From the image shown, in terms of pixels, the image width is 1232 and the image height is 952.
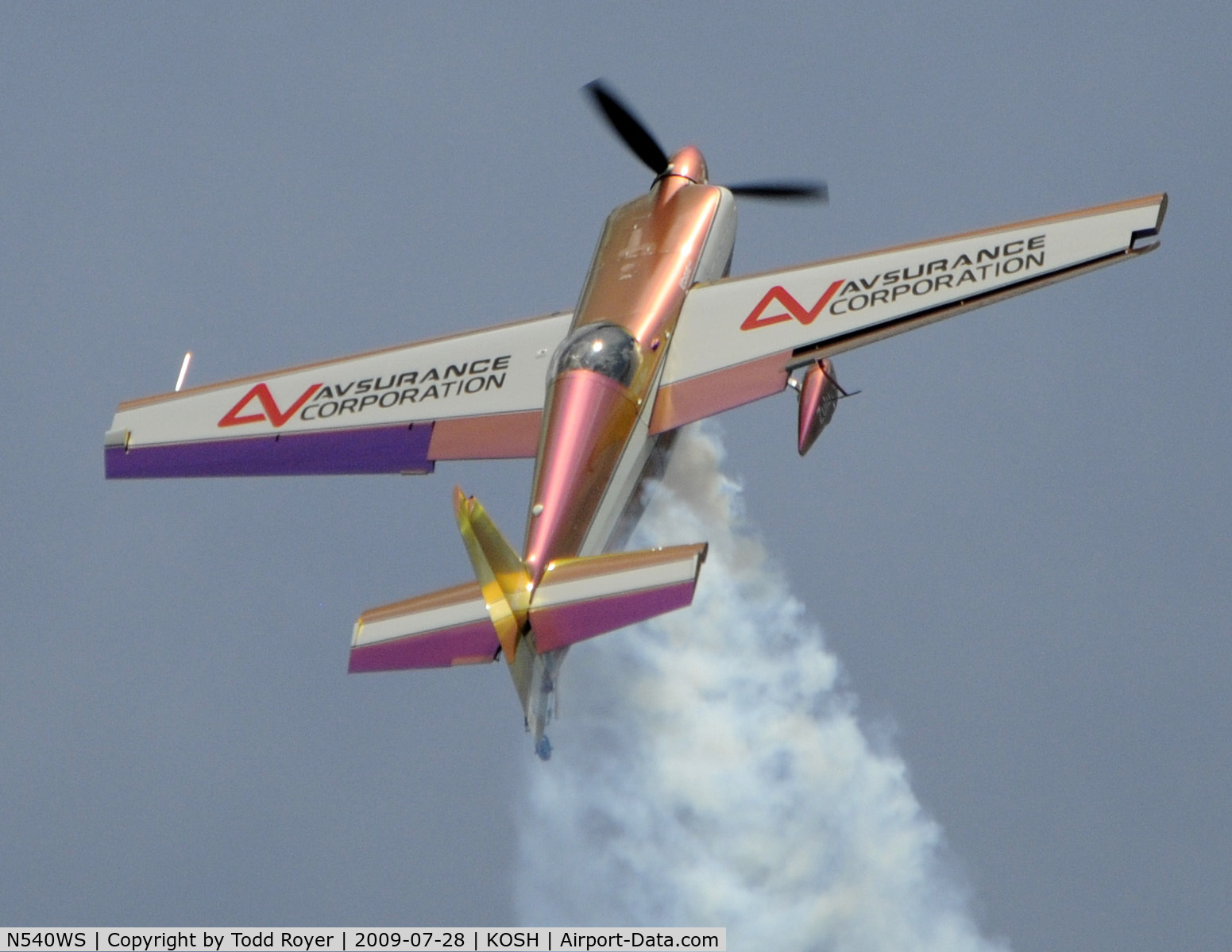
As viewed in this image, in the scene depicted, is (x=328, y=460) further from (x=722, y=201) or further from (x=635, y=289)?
(x=722, y=201)

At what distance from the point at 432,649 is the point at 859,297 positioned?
7.76 m

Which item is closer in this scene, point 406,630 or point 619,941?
point 406,630

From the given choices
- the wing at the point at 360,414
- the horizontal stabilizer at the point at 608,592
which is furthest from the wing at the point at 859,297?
the horizontal stabilizer at the point at 608,592

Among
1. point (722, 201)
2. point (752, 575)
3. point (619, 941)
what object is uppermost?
point (722, 201)

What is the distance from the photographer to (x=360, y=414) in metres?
31.4

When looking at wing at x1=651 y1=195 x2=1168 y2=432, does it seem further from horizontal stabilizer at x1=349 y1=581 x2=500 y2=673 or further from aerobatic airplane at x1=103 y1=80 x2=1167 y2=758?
horizontal stabilizer at x1=349 y1=581 x2=500 y2=673

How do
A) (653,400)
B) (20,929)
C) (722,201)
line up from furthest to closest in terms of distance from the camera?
(722,201) → (653,400) → (20,929)

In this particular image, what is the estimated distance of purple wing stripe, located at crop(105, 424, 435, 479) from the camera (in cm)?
3105

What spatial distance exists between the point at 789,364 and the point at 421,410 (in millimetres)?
4574

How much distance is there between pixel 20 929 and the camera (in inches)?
1093

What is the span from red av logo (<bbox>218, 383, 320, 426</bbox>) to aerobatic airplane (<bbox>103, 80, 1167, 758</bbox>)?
0.09 ft

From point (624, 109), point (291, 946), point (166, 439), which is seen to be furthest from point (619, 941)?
point (624, 109)

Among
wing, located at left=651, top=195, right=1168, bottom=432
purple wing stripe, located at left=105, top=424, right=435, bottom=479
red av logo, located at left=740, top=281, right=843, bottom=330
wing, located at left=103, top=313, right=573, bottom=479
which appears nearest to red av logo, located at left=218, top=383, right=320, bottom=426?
wing, located at left=103, top=313, right=573, bottom=479

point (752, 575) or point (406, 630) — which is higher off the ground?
point (752, 575)
